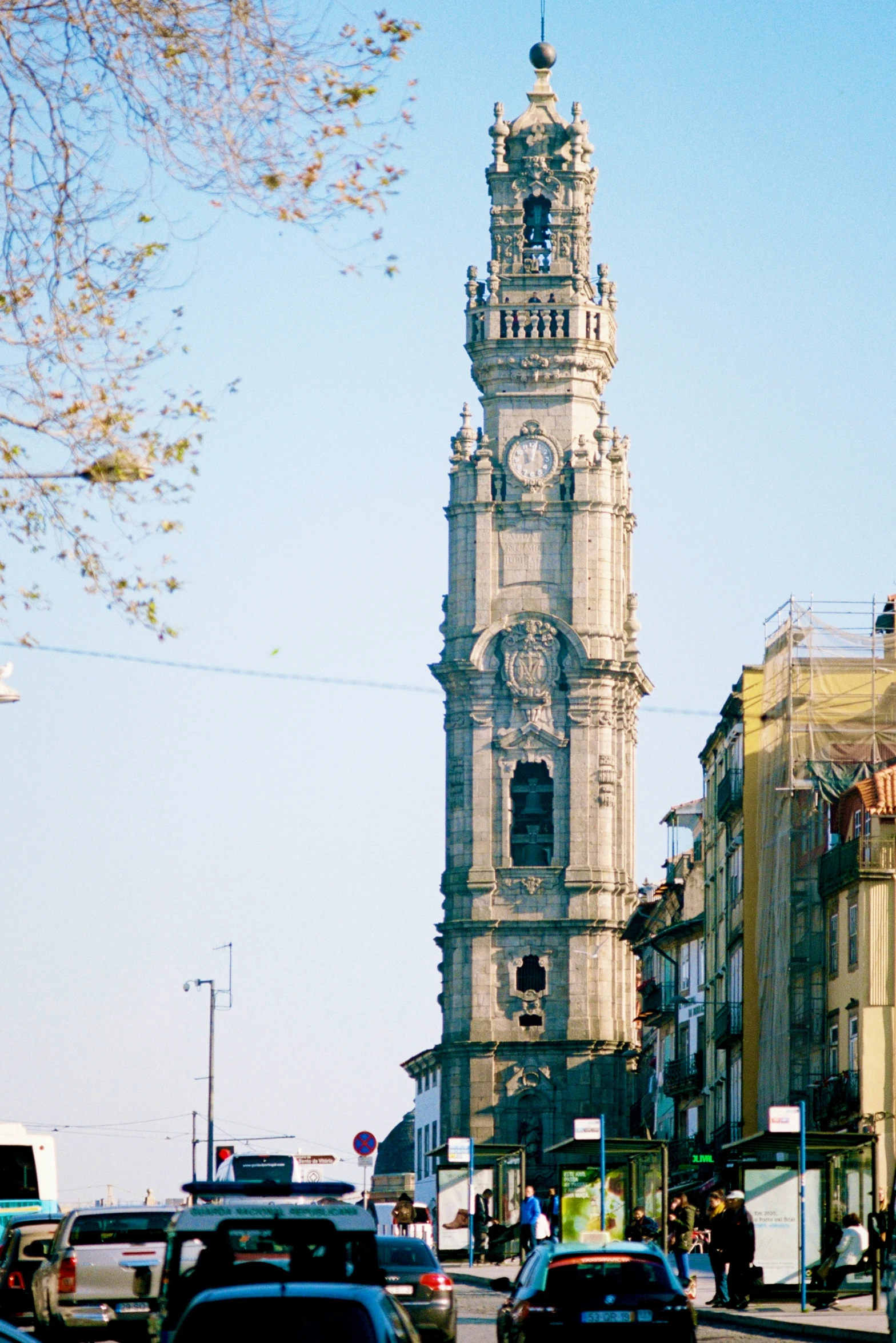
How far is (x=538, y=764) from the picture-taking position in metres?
96.9

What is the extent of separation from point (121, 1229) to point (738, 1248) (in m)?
11.6

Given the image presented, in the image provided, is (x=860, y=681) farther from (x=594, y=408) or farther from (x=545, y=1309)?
(x=545, y=1309)

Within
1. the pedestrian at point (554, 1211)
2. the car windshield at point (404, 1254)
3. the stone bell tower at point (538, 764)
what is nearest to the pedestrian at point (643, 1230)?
the pedestrian at point (554, 1211)

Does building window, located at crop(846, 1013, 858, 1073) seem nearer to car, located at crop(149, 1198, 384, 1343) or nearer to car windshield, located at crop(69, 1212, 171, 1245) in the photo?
car windshield, located at crop(69, 1212, 171, 1245)

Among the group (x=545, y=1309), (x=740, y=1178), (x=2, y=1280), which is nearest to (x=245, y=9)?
(x=545, y=1309)

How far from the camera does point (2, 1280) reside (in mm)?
31094

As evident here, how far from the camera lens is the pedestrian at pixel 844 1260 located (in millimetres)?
35406

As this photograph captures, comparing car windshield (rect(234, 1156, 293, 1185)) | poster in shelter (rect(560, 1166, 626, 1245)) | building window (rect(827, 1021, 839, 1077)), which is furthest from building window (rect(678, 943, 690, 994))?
poster in shelter (rect(560, 1166, 626, 1245))

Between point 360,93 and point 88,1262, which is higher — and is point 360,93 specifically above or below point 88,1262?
above

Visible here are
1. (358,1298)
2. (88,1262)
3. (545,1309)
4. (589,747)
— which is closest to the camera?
(358,1298)

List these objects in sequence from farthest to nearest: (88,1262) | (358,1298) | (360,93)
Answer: (88,1262) → (360,93) → (358,1298)

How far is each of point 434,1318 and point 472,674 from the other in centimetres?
7139

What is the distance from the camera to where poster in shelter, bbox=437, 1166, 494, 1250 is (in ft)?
192

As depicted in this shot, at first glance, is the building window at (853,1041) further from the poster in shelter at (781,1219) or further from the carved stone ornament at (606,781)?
the carved stone ornament at (606,781)
